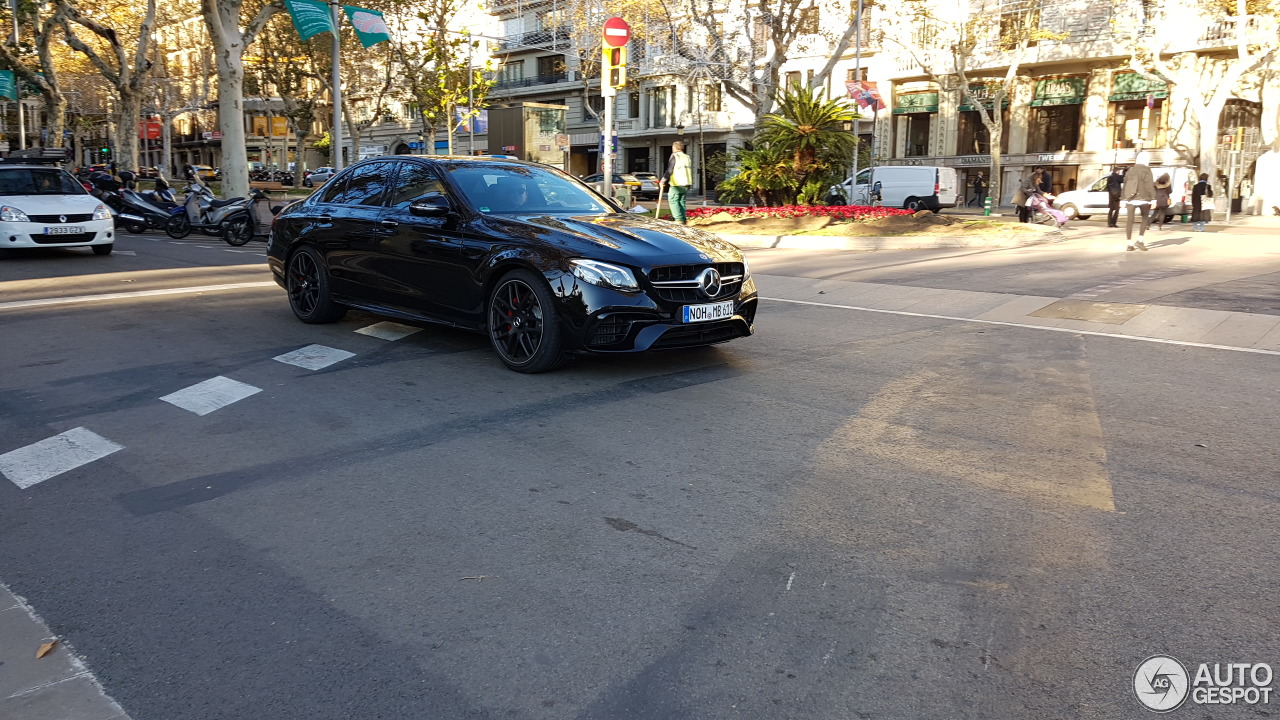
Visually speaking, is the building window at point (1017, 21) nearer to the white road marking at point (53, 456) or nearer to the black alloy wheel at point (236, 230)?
the black alloy wheel at point (236, 230)

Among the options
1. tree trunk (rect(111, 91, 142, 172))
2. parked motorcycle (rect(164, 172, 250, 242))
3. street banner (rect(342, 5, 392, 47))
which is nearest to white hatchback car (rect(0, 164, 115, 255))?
parked motorcycle (rect(164, 172, 250, 242))

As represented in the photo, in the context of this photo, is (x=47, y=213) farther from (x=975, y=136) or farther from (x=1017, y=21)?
(x=975, y=136)

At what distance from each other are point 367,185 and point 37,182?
11.1 metres

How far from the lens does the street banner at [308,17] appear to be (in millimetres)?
21266

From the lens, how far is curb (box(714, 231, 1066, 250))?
60.2ft

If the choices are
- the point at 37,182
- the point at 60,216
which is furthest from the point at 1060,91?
the point at 60,216

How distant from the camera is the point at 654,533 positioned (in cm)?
419

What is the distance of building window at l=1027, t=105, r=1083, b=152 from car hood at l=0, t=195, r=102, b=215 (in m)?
37.4

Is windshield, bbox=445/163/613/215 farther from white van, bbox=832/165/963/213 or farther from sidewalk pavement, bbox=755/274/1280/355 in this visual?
white van, bbox=832/165/963/213

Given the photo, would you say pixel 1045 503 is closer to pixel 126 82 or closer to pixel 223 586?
pixel 223 586

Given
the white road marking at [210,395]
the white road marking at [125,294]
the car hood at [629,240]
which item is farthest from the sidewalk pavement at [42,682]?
the white road marking at [125,294]

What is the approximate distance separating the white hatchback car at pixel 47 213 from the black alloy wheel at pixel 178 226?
4.75 meters

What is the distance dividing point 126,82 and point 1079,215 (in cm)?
3121

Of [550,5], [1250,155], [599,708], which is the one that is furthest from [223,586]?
[550,5]
